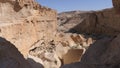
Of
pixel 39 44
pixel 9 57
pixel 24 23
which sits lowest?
pixel 39 44

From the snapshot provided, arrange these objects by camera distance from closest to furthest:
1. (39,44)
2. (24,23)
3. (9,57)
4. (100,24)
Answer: (9,57), (24,23), (39,44), (100,24)

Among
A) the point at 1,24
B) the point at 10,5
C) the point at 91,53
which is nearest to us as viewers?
the point at 91,53

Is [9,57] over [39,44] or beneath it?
over

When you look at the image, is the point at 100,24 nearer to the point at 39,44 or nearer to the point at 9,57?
the point at 39,44

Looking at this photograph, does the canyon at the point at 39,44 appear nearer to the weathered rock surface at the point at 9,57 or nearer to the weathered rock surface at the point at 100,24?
the weathered rock surface at the point at 9,57

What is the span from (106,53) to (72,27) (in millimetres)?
26819

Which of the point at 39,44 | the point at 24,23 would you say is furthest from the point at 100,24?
the point at 24,23

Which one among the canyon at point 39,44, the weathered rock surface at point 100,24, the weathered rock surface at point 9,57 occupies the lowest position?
the weathered rock surface at point 100,24

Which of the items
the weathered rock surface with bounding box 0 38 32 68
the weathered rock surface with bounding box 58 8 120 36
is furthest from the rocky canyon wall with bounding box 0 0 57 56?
the weathered rock surface with bounding box 58 8 120 36

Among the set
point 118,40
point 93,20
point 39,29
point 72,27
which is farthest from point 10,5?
point 72,27

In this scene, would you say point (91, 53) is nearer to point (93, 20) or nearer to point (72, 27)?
point (93, 20)

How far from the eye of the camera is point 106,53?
788 centimetres

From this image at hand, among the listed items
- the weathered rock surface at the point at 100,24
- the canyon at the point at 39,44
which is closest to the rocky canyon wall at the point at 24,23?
the canyon at the point at 39,44

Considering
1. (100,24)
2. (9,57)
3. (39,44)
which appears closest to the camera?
(9,57)
